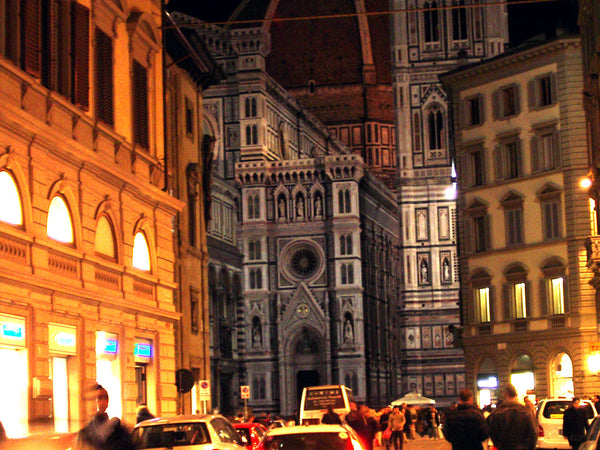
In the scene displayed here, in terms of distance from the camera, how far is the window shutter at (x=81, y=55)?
24.3m

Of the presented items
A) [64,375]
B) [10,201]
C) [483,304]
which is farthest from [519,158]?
[10,201]

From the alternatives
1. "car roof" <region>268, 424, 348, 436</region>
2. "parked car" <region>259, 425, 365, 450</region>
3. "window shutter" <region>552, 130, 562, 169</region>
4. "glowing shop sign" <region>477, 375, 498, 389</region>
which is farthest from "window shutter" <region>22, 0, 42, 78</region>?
"glowing shop sign" <region>477, 375, 498, 389</region>

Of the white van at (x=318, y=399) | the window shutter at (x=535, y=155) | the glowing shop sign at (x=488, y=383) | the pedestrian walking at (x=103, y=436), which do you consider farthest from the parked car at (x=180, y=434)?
the glowing shop sign at (x=488, y=383)

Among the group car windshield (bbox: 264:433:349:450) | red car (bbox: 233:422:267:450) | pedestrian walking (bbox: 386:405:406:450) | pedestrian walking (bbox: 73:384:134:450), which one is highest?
pedestrian walking (bbox: 73:384:134:450)

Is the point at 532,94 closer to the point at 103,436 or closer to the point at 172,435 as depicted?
the point at 172,435

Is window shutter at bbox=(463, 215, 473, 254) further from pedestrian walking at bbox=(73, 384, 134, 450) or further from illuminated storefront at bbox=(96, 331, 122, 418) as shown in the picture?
pedestrian walking at bbox=(73, 384, 134, 450)

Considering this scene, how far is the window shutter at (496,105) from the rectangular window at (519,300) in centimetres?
701

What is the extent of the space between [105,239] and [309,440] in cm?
1195

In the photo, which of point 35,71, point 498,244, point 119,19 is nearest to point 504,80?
point 498,244

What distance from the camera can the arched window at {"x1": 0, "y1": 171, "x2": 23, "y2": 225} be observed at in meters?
20.7

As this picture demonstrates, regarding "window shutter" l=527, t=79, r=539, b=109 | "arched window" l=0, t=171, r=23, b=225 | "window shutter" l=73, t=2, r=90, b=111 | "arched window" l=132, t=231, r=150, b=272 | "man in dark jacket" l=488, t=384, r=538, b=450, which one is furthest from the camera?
"window shutter" l=527, t=79, r=539, b=109

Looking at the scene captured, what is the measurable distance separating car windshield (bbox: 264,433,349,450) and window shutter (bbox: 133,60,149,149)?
14.5m

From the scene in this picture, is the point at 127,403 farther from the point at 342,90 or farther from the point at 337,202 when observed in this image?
the point at 342,90

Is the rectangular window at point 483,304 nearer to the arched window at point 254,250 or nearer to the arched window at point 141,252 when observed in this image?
the arched window at point 141,252
